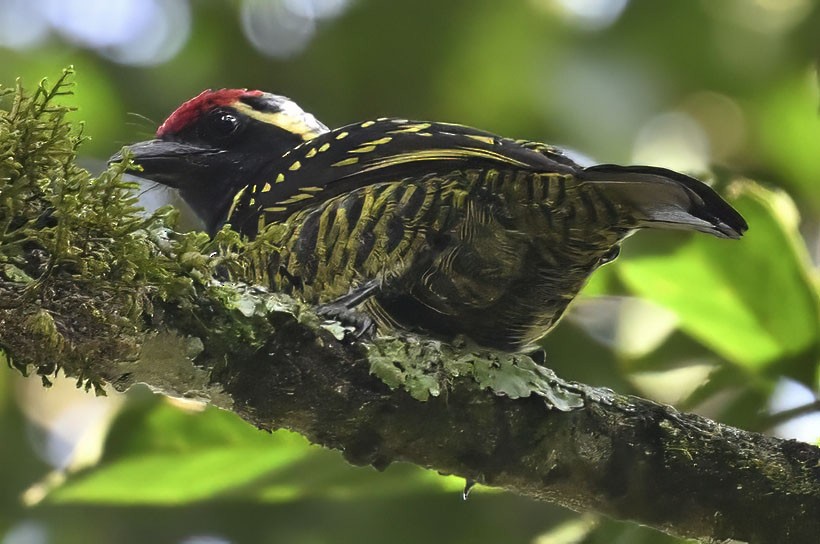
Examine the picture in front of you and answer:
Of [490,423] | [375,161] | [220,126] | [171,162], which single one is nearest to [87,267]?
[490,423]

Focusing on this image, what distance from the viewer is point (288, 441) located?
2.43 metres

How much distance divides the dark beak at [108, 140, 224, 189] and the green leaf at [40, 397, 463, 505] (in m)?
0.56

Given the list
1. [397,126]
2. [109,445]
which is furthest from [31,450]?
[397,126]

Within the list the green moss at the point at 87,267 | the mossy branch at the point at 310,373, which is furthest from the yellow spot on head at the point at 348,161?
the green moss at the point at 87,267

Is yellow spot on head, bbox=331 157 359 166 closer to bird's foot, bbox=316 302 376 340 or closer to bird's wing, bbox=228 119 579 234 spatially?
bird's wing, bbox=228 119 579 234

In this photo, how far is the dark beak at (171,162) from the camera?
7.88ft

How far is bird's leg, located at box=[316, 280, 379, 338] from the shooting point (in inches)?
66.4

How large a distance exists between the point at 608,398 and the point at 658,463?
140 millimetres

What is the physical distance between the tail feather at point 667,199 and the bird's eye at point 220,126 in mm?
1036

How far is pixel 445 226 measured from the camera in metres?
2.02

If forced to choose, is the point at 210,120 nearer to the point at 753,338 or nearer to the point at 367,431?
the point at 367,431

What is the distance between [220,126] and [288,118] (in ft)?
0.69

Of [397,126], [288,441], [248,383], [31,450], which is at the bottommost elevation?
[31,450]

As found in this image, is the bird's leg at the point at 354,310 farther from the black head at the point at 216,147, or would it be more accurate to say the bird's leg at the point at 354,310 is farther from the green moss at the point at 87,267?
the black head at the point at 216,147
